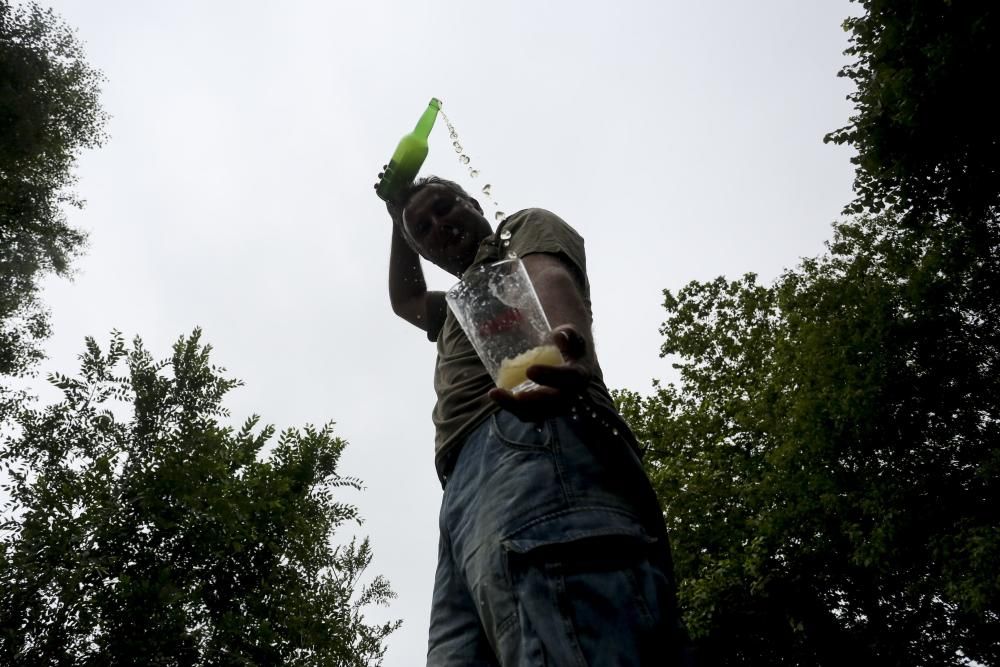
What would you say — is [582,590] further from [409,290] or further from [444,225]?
[409,290]

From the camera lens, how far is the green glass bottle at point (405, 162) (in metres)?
2.91

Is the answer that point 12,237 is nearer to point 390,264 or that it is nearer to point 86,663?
point 86,663

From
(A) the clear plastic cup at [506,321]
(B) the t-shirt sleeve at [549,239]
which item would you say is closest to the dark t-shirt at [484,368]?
(B) the t-shirt sleeve at [549,239]

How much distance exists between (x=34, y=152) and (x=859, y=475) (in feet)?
62.7

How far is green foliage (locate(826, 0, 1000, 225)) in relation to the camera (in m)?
10.1

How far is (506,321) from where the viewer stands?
70.3 inches

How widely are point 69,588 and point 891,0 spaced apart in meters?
13.9

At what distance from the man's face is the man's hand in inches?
39.5

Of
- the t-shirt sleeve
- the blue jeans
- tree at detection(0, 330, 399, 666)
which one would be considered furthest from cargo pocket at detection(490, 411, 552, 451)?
tree at detection(0, 330, 399, 666)

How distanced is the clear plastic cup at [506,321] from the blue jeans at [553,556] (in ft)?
0.53

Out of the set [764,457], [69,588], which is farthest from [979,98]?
[69,588]

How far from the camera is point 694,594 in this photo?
16.5m

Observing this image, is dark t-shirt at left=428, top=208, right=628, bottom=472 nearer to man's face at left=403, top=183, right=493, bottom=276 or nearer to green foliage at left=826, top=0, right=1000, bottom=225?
man's face at left=403, top=183, right=493, bottom=276

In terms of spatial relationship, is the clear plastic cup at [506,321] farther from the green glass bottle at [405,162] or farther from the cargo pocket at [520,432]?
the green glass bottle at [405,162]
